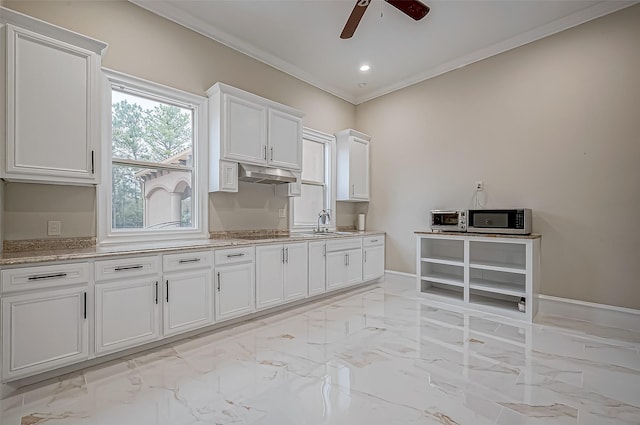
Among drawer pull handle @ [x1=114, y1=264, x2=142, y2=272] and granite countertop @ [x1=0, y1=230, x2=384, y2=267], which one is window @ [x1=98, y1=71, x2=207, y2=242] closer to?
granite countertop @ [x1=0, y1=230, x2=384, y2=267]

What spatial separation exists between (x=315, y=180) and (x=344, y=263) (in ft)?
5.05

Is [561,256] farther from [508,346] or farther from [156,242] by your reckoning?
[156,242]

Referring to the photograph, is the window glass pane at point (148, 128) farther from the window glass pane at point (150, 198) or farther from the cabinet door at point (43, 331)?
the cabinet door at point (43, 331)

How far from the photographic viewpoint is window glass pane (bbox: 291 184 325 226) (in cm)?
482

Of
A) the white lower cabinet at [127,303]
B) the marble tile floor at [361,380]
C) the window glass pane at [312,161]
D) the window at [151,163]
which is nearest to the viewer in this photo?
the marble tile floor at [361,380]

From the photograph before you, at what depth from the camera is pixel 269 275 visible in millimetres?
3430

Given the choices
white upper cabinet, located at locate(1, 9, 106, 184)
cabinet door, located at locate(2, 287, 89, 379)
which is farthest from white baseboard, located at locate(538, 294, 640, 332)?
white upper cabinet, located at locate(1, 9, 106, 184)

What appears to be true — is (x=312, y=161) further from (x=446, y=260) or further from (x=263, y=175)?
(x=446, y=260)

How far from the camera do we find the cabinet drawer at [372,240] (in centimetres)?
474

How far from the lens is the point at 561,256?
351 centimetres

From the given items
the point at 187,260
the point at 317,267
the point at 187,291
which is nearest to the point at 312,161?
the point at 317,267

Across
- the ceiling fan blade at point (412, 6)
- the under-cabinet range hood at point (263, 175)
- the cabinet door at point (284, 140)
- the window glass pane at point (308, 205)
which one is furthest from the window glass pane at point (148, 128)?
the ceiling fan blade at point (412, 6)

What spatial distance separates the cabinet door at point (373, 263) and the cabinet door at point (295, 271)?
125 centimetres

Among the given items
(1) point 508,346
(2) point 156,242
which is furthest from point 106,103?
(1) point 508,346
